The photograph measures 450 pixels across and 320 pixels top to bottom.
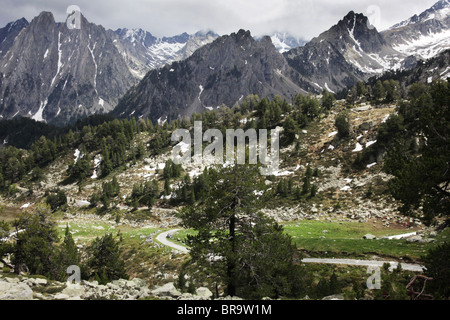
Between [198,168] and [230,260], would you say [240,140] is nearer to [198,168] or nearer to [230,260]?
[198,168]

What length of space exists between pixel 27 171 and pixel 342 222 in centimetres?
14143

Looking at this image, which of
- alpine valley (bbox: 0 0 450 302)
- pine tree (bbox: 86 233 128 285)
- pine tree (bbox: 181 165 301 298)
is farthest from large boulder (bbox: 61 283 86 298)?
pine tree (bbox: 86 233 128 285)

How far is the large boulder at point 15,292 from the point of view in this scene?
34.2 ft

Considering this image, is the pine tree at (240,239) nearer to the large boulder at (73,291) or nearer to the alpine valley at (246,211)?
the alpine valley at (246,211)

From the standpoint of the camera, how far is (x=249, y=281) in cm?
1552

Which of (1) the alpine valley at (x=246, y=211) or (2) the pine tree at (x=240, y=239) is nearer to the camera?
(1) the alpine valley at (x=246, y=211)

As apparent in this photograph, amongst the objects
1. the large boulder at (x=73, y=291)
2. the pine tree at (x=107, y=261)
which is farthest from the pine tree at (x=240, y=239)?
the pine tree at (x=107, y=261)

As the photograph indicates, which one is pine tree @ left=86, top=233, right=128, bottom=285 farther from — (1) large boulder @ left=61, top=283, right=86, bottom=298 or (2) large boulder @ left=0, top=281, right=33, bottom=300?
(2) large boulder @ left=0, top=281, right=33, bottom=300

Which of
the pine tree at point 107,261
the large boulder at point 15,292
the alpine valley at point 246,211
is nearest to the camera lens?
the large boulder at point 15,292

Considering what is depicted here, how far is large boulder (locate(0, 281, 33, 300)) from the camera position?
10428 mm

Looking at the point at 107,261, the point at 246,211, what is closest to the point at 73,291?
the point at 246,211

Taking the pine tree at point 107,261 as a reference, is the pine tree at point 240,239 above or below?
above
